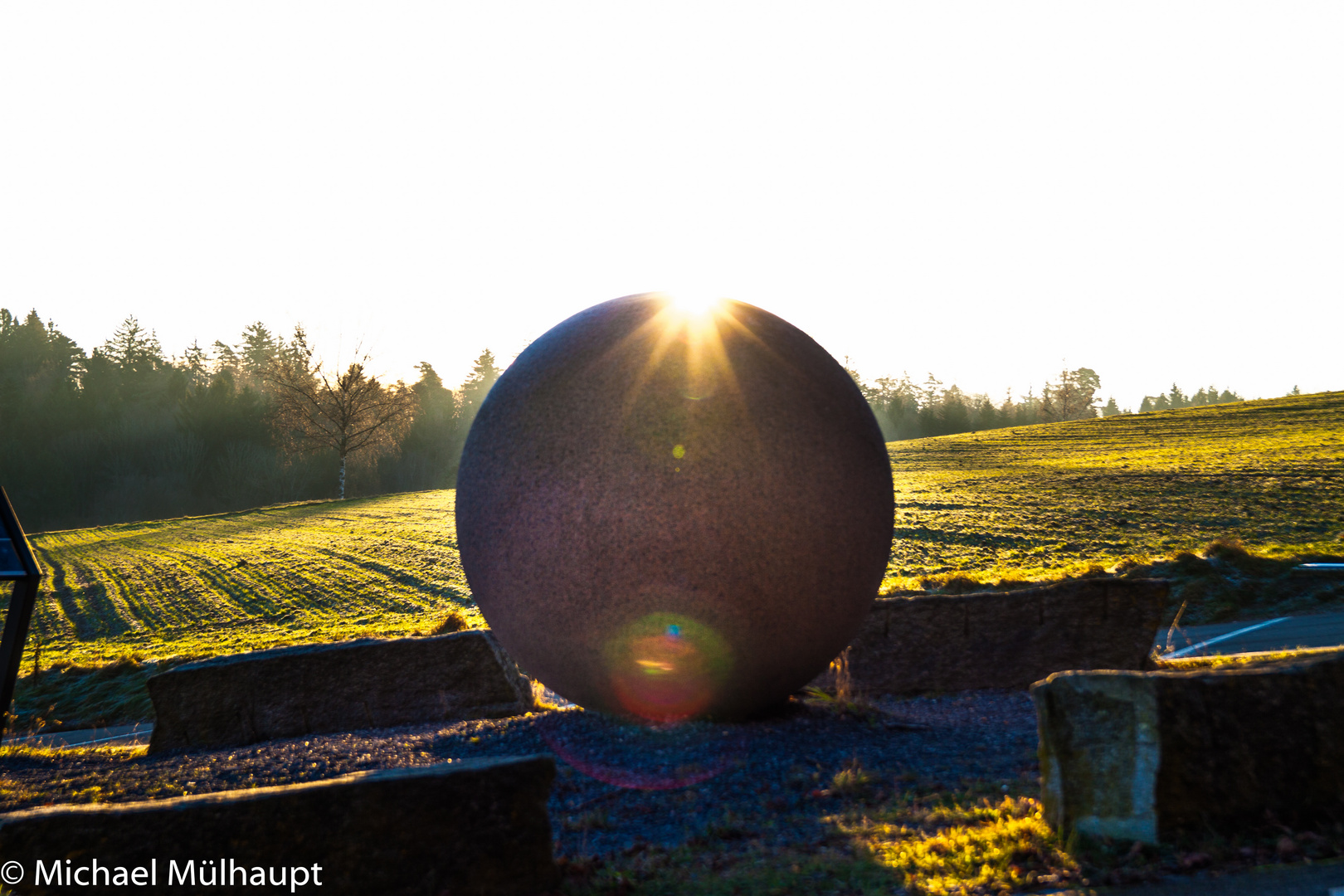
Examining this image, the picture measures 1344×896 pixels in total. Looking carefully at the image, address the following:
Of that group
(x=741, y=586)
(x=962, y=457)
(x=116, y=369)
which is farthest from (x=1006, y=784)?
(x=116, y=369)

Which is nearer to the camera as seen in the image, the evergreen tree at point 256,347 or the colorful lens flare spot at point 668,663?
the colorful lens flare spot at point 668,663

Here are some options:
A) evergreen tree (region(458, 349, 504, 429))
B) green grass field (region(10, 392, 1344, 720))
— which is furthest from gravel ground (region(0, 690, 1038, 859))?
evergreen tree (region(458, 349, 504, 429))

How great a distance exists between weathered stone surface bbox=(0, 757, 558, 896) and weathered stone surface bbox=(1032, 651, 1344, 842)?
235cm

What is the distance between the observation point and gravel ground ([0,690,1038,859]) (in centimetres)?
450

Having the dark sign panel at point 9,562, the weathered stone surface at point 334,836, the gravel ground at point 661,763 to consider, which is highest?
the dark sign panel at point 9,562

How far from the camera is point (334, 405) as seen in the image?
49844mm

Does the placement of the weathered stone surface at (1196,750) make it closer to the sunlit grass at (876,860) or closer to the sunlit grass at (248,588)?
the sunlit grass at (876,860)

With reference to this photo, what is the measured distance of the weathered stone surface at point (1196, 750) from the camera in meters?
3.61

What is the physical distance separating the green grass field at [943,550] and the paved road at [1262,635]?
0.58 m

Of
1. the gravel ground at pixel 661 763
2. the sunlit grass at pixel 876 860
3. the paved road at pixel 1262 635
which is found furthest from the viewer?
the paved road at pixel 1262 635

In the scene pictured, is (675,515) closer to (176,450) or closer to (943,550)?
(943,550)

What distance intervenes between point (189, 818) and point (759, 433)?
346cm

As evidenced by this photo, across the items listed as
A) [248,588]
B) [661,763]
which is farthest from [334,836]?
[248,588]

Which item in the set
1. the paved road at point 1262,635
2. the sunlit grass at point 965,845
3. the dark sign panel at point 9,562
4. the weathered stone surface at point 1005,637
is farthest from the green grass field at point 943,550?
the dark sign panel at point 9,562
